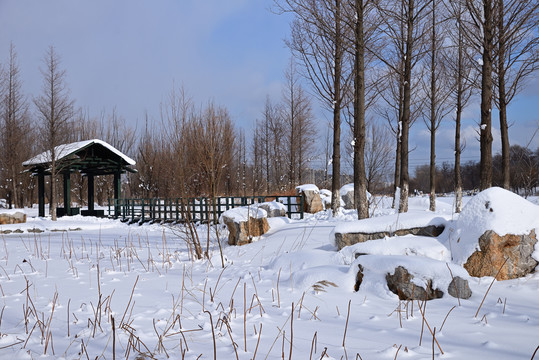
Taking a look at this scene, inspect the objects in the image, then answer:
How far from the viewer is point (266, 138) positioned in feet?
96.1

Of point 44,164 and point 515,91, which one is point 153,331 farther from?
point 44,164

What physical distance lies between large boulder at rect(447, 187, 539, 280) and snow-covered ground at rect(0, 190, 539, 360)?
0.17 meters

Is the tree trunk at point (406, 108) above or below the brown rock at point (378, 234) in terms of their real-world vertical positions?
above

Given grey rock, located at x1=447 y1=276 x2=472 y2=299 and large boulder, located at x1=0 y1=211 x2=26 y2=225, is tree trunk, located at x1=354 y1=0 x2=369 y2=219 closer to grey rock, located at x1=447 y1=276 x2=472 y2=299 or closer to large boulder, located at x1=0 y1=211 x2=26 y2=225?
grey rock, located at x1=447 y1=276 x2=472 y2=299

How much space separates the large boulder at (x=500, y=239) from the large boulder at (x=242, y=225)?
4354 millimetres

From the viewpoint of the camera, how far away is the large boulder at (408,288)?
367 centimetres

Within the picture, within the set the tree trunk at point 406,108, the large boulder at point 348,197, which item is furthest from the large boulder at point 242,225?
the large boulder at point 348,197

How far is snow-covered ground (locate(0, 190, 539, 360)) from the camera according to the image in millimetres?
2504

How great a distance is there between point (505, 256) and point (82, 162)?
19167 millimetres

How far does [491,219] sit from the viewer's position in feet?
15.2

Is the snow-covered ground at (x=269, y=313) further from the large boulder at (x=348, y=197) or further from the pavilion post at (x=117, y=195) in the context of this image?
the pavilion post at (x=117, y=195)

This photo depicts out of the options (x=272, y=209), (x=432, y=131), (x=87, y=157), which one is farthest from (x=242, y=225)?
(x=87, y=157)

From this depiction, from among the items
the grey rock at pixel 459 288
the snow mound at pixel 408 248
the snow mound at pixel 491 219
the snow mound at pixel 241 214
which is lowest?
the grey rock at pixel 459 288

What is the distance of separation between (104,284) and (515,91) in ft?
39.0
